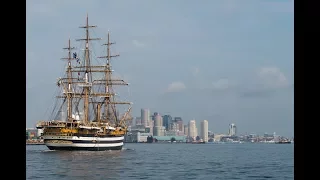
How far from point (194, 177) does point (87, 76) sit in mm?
21149

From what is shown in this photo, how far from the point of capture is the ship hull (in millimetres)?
40281

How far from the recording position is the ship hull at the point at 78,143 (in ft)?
132

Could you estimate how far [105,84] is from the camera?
147ft

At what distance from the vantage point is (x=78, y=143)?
40781 mm

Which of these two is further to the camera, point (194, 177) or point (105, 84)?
point (105, 84)
